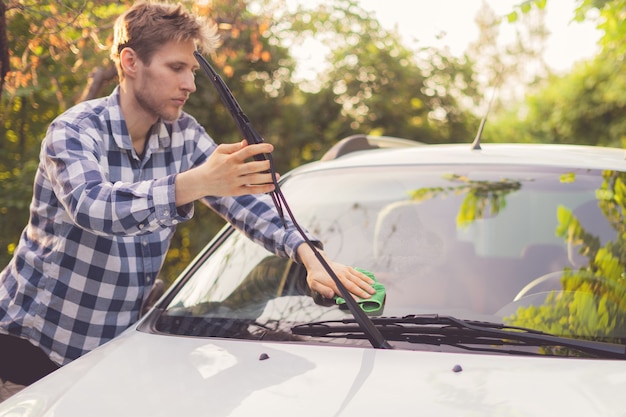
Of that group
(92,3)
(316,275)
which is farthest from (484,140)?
(316,275)

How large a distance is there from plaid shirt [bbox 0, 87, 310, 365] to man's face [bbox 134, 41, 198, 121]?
0.39 ft

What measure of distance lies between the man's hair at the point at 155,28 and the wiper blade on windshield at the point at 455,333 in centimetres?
98

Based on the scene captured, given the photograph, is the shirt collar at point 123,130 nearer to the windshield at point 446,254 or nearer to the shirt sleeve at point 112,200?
the shirt sleeve at point 112,200

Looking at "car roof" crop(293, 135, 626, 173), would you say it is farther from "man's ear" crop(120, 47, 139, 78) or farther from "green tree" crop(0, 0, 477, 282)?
"green tree" crop(0, 0, 477, 282)

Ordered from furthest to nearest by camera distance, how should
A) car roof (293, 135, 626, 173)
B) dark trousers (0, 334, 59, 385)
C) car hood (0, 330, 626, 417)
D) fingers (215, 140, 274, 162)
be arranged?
car roof (293, 135, 626, 173)
dark trousers (0, 334, 59, 385)
fingers (215, 140, 274, 162)
car hood (0, 330, 626, 417)

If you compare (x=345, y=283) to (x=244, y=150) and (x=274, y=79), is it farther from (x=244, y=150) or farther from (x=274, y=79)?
(x=274, y=79)

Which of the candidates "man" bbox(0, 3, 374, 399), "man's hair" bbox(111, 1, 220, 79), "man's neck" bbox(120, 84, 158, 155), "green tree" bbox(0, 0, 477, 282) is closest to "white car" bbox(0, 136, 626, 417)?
"man" bbox(0, 3, 374, 399)

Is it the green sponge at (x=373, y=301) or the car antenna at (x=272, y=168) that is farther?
the green sponge at (x=373, y=301)

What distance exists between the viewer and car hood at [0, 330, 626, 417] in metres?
1.96

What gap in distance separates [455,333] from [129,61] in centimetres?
128

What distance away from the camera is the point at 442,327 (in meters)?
2.40

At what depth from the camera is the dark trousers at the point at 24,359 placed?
2836 millimetres

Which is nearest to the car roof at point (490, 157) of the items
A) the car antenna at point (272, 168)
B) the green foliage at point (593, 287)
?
the green foliage at point (593, 287)

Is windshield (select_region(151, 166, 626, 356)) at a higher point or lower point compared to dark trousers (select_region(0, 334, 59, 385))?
higher
